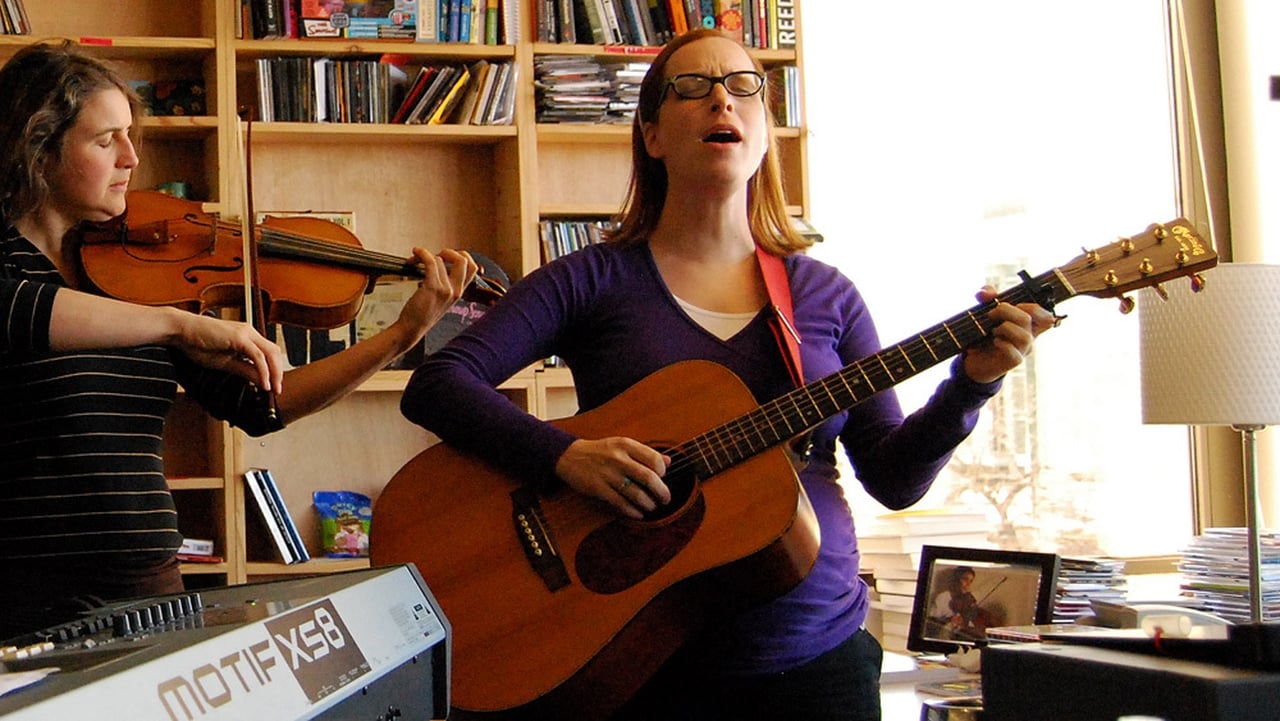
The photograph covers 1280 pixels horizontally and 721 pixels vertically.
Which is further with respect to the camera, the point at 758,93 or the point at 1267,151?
the point at 1267,151

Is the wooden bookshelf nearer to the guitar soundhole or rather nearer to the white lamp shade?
the white lamp shade

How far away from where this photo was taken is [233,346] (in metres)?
1.48

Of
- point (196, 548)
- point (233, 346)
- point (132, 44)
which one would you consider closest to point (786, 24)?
point (132, 44)

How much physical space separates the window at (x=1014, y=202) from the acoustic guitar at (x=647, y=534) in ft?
6.34

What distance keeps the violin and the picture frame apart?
945 mm

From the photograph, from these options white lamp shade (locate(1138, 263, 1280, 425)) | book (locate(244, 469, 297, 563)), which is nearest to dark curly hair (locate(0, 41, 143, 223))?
book (locate(244, 469, 297, 563))

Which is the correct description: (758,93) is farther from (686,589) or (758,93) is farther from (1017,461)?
(1017,461)

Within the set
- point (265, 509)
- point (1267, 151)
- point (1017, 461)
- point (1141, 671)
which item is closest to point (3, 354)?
point (1141, 671)

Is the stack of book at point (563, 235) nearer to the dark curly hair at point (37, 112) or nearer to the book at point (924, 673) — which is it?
the book at point (924, 673)

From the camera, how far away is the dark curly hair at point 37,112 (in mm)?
1622

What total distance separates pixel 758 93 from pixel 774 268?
0.72 feet

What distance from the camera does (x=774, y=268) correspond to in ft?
5.24

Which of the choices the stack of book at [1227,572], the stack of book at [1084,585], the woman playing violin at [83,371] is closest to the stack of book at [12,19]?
the woman playing violin at [83,371]

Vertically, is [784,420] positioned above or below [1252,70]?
below
